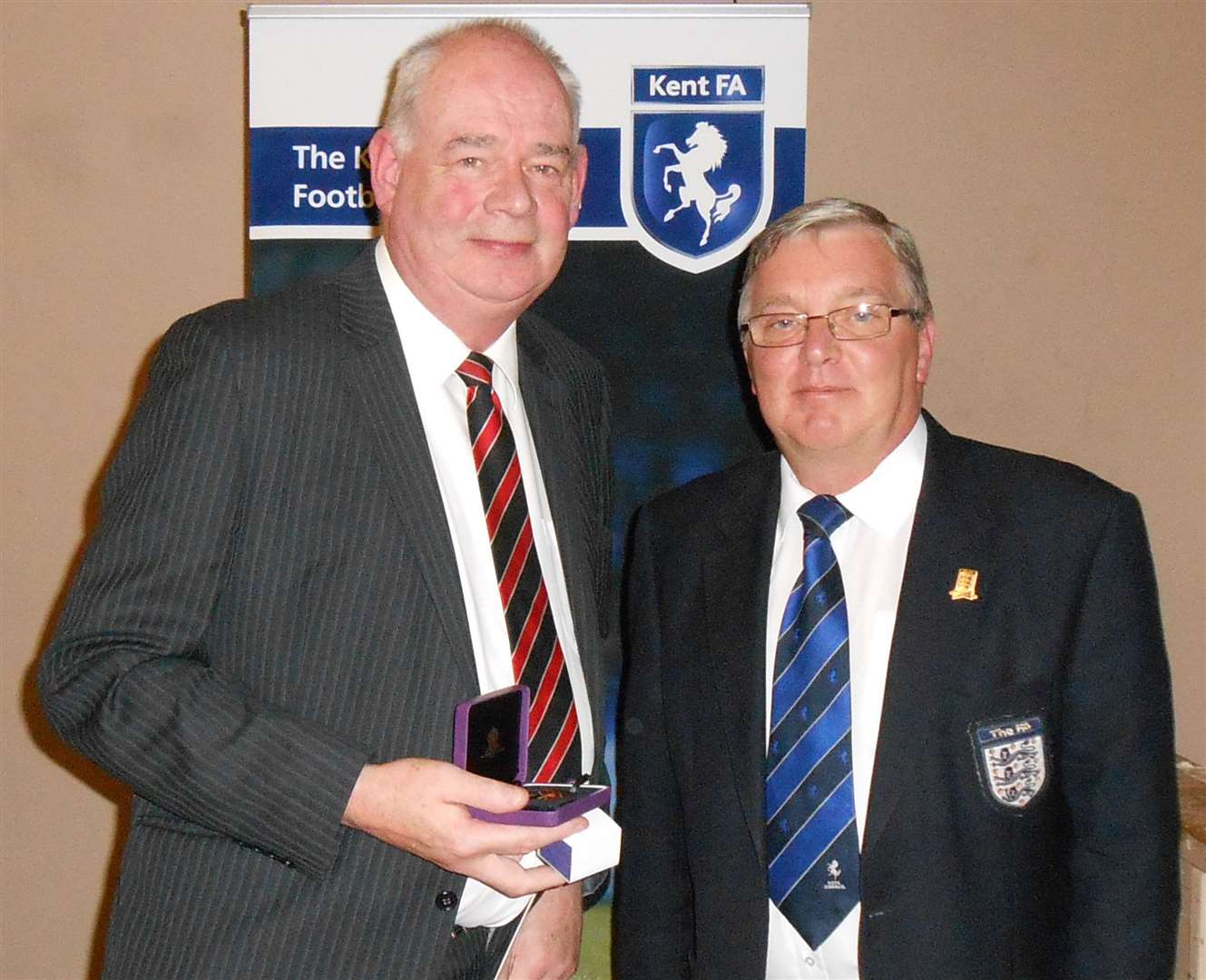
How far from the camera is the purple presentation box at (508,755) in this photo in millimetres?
1585

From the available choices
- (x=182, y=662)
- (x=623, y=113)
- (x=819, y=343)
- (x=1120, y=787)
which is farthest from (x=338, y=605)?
(x=623, y=113)

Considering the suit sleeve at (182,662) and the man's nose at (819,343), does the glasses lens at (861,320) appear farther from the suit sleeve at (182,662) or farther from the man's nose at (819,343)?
the suit sleeve at (182,662)

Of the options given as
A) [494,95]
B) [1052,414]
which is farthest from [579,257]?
[1052,414]

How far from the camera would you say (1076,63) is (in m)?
3.71

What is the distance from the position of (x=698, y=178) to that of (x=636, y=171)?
160 mm

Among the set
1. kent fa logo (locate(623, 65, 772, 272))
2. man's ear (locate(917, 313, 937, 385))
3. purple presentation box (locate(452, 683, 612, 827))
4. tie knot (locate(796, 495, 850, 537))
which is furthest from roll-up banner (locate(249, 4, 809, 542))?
purple presentation box (locate(452, 683, 612, 827))

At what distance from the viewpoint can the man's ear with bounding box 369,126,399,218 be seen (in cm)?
215

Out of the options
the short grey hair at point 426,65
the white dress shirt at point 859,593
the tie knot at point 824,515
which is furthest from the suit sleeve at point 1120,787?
the short grey hair at point 426,65

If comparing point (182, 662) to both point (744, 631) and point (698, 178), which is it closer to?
point (744, 631)

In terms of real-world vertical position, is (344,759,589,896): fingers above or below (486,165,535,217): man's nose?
below

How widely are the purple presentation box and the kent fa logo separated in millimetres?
1643

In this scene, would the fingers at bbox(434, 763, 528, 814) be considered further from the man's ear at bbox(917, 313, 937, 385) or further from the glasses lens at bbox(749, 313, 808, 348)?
the man's ear at bbox(917, 313, 937, 385)

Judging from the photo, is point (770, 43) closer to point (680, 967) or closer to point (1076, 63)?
point (1076, 63)

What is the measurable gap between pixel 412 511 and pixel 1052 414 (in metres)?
2.61
